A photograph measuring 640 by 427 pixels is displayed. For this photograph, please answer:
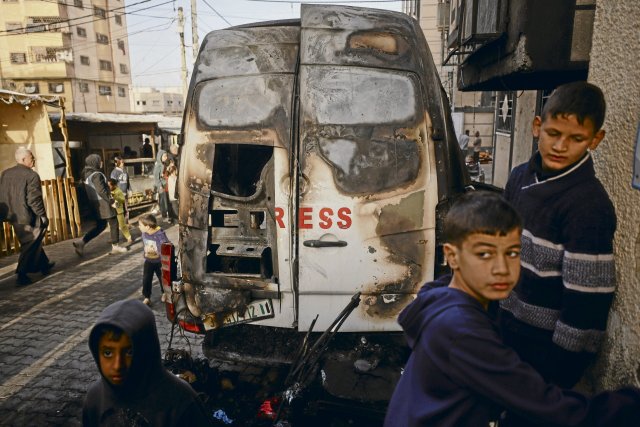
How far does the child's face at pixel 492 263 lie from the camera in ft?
4.30

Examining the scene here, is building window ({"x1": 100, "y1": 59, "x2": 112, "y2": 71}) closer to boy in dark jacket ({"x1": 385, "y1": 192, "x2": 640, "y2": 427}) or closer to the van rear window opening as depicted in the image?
the van rear window opening

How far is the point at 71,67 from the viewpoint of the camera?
129 ft

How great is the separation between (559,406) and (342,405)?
202cm

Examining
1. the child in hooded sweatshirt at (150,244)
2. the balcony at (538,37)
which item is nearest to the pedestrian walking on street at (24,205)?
the child in hooded sweatshirt at (150,244)

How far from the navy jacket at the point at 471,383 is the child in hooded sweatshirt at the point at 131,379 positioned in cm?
103

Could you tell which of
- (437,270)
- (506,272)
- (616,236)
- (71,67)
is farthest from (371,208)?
(71,67)

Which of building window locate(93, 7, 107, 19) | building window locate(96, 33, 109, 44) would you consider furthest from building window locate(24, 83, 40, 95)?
building window locate(93, 7, 107, 19)

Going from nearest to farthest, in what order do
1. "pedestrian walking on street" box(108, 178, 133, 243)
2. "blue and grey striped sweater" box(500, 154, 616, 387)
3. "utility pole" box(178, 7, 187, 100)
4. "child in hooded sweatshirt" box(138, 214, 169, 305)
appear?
"blue and grey striped sweater" box(500, 154, 616, 387) < "child in hooded sweatshirt" box(138, 214, 169, 305) < "pedestrian walking on street" box(108, 178, 133, 243) < "utility pole" box(178, 7, 187, 100)

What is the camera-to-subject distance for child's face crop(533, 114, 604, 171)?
167 centimetres

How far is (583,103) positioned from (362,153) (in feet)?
5.66

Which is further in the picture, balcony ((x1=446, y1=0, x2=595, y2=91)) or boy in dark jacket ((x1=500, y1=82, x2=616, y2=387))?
balcony ((x1=446, y1=0, x2=595, y2=91))

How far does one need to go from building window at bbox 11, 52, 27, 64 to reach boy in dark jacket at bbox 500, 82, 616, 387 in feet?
155

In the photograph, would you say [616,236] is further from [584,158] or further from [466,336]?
[466,336]

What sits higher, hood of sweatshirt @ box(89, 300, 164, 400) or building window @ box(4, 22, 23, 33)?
building window @ box(4, 22, 23, 33)
